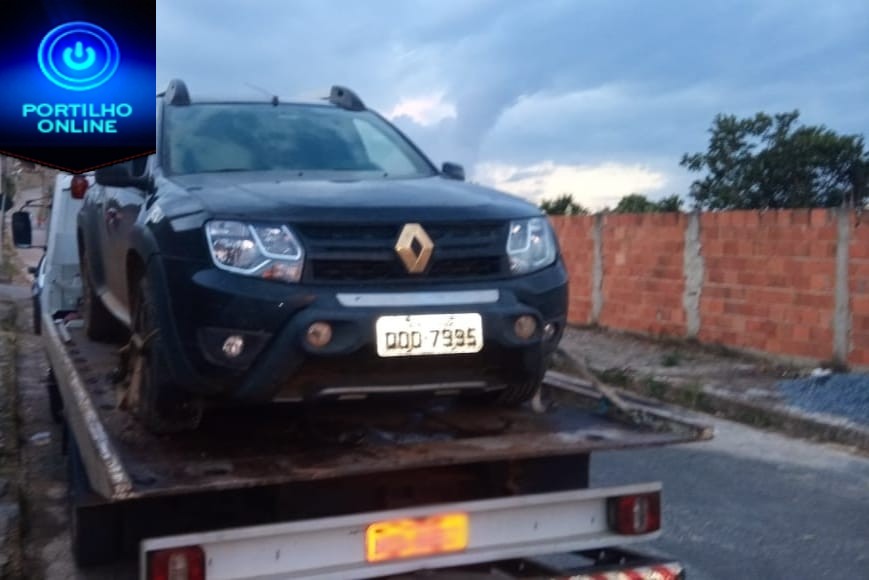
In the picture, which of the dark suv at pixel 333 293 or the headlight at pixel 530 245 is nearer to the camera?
the dark suv at pixel 333 293

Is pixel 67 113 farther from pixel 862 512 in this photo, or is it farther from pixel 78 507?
pixel 862 512

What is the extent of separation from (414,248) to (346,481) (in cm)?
87

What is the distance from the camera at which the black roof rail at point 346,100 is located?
5418 millimetres

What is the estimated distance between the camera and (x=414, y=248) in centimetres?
377

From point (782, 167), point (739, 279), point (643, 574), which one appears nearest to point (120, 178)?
point (643, 574)

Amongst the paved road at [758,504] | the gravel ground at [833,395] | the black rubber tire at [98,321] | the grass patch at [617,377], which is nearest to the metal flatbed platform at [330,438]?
the black rubber tire at [98,321]

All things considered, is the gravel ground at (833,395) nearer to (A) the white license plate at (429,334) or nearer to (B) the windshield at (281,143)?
(B) the windshield at (281,143)

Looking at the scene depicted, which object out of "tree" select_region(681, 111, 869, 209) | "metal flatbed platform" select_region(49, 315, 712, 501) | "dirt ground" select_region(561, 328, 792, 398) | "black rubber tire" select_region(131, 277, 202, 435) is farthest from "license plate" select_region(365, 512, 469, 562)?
"tree" select_region(681, 111, 869, 209)

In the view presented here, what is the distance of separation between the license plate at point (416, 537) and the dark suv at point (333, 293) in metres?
0.44

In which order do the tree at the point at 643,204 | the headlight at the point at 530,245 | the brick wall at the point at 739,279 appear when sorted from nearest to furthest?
the headlight at the point at 530,245 < the brick wall at the point at 739,279 < the tree at the point at 643,204

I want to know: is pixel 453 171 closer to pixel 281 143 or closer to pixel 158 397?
pixel 281 143

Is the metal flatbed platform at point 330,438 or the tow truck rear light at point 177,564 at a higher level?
the metal flatbed platform at point 330,438

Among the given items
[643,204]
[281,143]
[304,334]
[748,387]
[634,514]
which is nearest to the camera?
[304,334]

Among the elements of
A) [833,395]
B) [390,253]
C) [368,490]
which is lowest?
[833,395]
